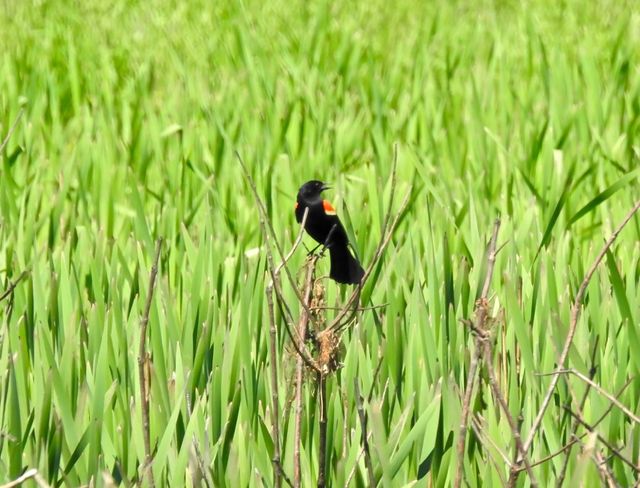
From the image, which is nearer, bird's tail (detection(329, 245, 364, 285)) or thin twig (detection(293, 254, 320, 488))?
thin twig (detection(293, 254, 320, 488))

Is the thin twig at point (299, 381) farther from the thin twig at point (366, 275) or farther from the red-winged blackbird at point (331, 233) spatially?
the red-winged blackbird at point (331, 233)

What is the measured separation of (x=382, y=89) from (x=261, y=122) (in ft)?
2.50

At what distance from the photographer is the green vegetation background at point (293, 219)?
1.66 metres

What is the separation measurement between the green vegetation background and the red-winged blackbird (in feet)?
0.47

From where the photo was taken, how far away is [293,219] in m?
2.90

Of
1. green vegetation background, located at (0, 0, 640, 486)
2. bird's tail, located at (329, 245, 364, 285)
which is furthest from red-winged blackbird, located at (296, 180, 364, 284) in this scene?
green vegetation background, located at (0, 0, 640, 486)

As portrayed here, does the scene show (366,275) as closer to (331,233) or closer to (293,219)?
(331,233)

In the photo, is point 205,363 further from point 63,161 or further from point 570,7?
point 570,7

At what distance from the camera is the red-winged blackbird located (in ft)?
5.03

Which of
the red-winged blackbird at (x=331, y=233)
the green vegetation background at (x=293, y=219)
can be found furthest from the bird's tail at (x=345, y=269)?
the green vegetation background at (x=293, y=219)

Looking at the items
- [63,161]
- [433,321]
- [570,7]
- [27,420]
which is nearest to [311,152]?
[63,161]

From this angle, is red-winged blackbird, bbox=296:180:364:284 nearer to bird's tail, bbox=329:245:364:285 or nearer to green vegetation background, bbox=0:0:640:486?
bird's tail, bbox=329:245:364:285

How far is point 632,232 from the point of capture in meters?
2.70

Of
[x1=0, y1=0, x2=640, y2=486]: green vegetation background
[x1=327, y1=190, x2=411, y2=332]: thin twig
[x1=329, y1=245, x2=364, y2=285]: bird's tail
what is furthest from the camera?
[x1=0, y1=0, x2=640, y2=486]: green vegetation background
